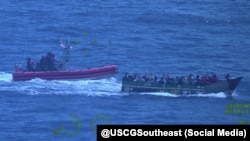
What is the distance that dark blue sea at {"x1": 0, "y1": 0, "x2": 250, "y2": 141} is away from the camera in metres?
72.8

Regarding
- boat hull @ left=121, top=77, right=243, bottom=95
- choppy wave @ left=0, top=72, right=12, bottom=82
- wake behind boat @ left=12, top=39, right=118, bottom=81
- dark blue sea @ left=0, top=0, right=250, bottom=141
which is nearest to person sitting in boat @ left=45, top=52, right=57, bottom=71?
wake behind boat @ left=12, top=39, right=118, bottom=81

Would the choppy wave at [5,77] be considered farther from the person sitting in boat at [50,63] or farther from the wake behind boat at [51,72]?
the person sitting in boat at [50,63]

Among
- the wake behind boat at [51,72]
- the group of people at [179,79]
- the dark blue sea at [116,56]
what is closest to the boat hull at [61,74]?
the wake behind boat at [51,72]

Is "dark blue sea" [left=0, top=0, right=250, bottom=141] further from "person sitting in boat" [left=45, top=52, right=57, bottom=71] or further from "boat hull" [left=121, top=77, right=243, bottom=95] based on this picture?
"person sitting in boat" [left=45, top=52, right=57, bottom=71]

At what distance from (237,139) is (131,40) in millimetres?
76600

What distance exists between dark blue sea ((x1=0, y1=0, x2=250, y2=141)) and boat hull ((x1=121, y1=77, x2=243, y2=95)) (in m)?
0.77

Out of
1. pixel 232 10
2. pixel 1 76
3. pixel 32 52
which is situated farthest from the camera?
pixel 232 10

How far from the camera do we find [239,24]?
135125mm

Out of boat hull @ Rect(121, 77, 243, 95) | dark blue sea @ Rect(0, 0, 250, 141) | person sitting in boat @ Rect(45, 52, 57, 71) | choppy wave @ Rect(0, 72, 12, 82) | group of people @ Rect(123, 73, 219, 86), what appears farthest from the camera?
choppy wave @ Rect(0, 72, 12, 82)

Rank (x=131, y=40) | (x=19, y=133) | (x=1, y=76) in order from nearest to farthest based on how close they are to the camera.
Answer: (x=19, y=133), (x=1, y=76), (x=131, y=40)

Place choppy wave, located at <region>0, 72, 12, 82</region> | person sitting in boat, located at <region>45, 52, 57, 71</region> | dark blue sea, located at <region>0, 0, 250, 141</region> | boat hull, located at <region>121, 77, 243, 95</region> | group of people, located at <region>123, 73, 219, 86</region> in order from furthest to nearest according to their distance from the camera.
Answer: choppy wave, located at <region>0, 72, 12, 82</region> → person sitting in boat, located at <region>45, 52, 57, 71</region> → group of people, located at <region>123, 73, 219, 86</region> → boat hull, located at <region>121, 77, 243, 95</region> → dark blue sea, located at <region>0, 0, 250, 141</region>

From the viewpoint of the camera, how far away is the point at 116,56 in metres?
111

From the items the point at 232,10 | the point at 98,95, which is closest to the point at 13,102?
the point at 98,95

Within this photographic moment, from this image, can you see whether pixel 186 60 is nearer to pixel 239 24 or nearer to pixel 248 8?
pixel 239 24
